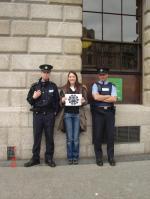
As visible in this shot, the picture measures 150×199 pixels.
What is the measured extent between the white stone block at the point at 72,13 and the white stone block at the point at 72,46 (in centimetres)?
51

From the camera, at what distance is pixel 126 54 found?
10086mm

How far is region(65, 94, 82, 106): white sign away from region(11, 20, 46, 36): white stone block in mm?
1630

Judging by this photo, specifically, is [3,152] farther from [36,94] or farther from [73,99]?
[73,99]

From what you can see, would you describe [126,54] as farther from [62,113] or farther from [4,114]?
[4,114]

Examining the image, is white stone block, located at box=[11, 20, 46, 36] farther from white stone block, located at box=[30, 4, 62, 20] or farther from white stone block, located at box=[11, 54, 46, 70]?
white stone block, located at box=[11, 54, 46, 70]

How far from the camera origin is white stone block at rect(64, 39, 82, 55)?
8.98 meters

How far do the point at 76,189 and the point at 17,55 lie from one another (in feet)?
11.7

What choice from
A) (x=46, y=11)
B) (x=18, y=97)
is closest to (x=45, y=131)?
(x=18, y=97)

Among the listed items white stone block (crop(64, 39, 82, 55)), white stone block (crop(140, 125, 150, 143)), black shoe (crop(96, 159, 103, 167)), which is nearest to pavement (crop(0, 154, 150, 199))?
black shoe (crop(96, 159, 103, 167))

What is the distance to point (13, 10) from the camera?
8.73 metres

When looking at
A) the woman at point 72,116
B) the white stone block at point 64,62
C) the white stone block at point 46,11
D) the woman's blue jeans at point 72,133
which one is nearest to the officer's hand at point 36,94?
the woman at point 72,116

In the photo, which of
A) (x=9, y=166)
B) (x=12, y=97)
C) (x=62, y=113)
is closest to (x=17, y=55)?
(x=12, y=97)

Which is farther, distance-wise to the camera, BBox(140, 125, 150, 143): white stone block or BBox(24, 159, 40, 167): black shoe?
BBox(140, 125, 150, 143): white stone block

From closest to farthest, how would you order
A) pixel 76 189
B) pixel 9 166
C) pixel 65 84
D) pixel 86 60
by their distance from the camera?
pixel 76 189, pixel 9 166, pixel 65 84, pixel 86 60
